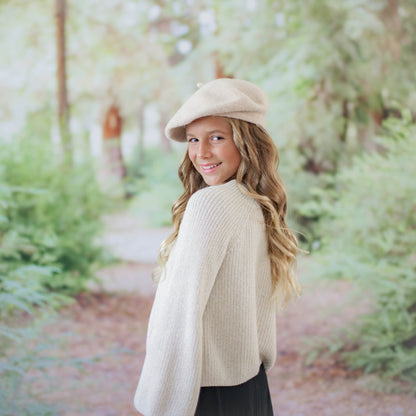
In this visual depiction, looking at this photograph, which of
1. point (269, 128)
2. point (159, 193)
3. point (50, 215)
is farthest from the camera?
point (159, 193)

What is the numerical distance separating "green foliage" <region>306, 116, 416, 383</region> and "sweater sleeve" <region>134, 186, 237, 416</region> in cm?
216

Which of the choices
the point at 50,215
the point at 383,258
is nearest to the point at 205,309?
the point at 383,258

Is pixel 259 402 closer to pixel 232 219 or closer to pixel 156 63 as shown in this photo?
pixel 232 219

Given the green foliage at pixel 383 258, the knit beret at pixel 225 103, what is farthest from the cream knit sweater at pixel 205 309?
the green foliage at pixel 383 258

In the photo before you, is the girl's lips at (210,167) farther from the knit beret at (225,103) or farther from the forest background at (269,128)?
the forest background at (269,128)

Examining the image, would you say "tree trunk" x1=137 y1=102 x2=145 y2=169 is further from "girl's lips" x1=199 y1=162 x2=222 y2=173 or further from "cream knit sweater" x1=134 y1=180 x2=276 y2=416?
"cream knit sweater" x1=134 y1=180 x2=276 y2=416

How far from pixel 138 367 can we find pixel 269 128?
3465mm

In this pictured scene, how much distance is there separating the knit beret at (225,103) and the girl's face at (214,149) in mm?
33

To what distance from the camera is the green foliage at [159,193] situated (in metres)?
10.3

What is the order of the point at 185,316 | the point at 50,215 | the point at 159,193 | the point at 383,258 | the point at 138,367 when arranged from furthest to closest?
the point at 159,193 < the point at 50,215 < the point at 138,367 < the point at 383,258 < the point at 185,316

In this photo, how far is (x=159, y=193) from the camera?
10555 millimetres

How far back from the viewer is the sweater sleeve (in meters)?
1.01

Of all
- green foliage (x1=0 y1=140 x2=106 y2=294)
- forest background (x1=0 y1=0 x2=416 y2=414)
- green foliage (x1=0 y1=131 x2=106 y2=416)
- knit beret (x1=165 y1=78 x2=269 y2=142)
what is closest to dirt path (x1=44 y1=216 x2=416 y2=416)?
forest background (x1=0 y1=0 x2=416 y2=414)

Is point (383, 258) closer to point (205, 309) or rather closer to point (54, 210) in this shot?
point (205, 309)
